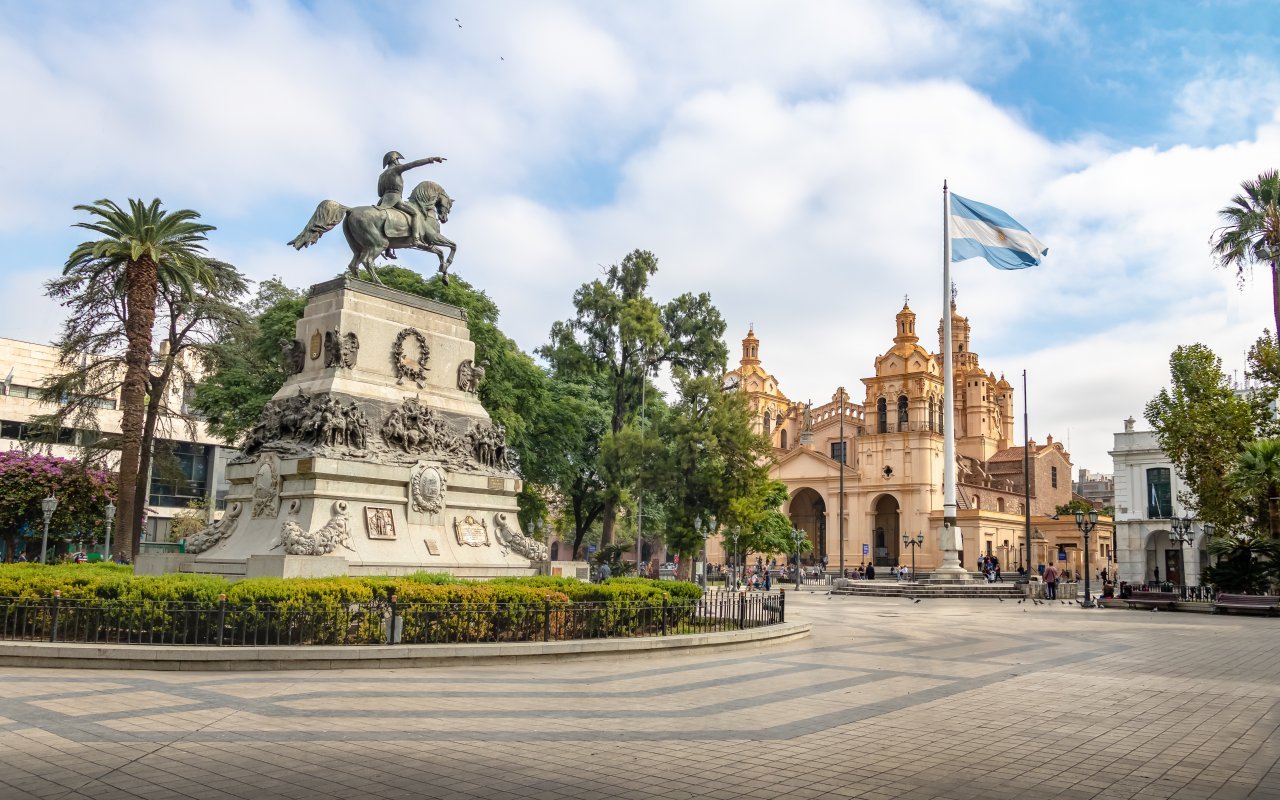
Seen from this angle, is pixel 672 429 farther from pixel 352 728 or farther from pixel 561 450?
pixel 352 728

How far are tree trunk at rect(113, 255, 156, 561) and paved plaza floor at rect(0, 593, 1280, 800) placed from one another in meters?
17.8

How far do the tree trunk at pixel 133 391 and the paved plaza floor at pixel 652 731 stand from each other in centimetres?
1779

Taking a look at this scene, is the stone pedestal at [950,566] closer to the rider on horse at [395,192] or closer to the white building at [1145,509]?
the white building at [1145,509]

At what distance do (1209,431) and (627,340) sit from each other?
911 inches

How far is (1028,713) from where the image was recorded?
A: 1027cm

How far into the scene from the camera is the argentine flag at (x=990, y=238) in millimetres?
39281

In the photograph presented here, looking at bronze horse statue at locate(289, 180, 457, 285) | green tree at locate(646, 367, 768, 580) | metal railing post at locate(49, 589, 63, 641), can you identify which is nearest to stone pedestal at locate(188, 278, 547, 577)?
bronze horse statue at locate(289, 180, 457, 285)

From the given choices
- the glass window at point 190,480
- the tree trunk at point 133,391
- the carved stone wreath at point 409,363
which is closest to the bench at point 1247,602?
the carved stone wreath at point 409,363

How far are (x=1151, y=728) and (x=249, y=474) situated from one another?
598 inches

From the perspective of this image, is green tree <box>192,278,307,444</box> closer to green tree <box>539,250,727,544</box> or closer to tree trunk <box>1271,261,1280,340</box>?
green tree <box>539,250,727,544</box>

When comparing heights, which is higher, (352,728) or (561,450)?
(561,450)

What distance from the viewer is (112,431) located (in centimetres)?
5303

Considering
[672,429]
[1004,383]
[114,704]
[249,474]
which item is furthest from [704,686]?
[1004,383]

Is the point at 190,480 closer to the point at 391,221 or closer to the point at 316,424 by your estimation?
the point at 391,221
